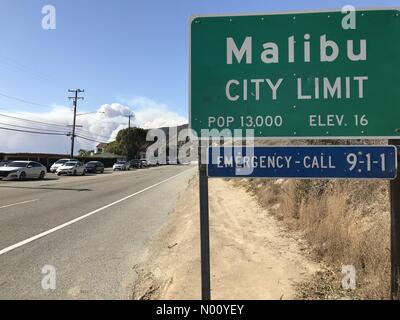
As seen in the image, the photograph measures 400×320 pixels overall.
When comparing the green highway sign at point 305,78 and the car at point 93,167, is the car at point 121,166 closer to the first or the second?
the car at point 93,167

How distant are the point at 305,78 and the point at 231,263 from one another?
3783 millimetres

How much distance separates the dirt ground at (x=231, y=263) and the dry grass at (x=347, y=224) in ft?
1.08

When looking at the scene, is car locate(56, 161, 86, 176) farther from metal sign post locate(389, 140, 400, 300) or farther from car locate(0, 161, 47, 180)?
metal sign post locate(389, 140, 400, 300)

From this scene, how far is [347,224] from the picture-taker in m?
7.39

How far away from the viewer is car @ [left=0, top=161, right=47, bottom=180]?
3212cm

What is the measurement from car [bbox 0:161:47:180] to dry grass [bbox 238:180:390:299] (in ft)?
81.9

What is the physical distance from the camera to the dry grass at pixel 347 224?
5.15 metres

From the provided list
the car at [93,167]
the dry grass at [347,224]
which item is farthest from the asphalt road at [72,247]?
the car at [93,167]

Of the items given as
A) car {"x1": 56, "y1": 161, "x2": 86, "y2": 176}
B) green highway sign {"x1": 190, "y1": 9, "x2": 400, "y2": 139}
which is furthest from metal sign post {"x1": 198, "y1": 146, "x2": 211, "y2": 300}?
car {"x1": 56, "y1": 161, "x2": 86, "y2": 176}

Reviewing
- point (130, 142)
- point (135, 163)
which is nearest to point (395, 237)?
point (135, 163)
